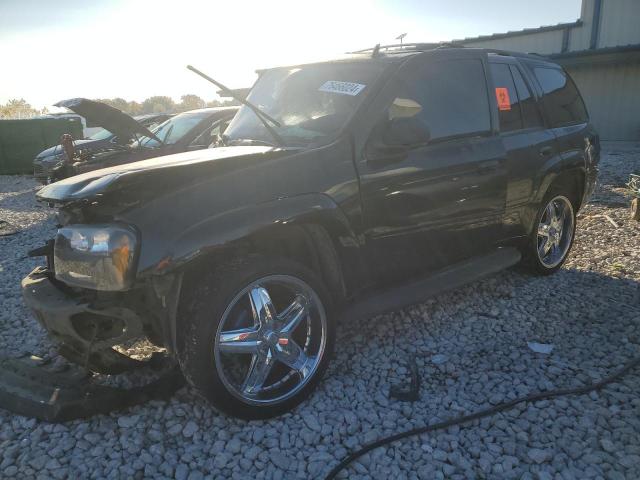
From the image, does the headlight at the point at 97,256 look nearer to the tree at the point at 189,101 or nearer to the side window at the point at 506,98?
the side window at the point at 506,98

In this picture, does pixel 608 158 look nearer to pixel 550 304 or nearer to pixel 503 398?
pixel 550 304

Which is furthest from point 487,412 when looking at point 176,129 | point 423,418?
point 176,129

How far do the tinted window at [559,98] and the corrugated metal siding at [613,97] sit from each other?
43.5ft

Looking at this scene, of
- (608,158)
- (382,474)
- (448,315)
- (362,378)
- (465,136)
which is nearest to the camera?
(382,474)

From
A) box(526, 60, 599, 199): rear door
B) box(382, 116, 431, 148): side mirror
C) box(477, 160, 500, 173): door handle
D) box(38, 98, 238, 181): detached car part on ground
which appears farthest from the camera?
box(38, 98, 238, 181): detached car part on ground

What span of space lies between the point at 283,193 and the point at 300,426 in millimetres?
1276

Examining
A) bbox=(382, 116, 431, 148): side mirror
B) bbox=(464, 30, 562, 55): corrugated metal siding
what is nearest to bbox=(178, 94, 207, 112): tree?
bbox=(464, 30, 562, 55): corrugated metal siding

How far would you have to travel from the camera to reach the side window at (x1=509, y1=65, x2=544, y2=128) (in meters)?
4.19

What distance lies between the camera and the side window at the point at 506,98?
12.9ft

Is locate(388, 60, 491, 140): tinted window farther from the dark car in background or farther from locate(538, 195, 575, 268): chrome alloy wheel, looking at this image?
the dark car in background

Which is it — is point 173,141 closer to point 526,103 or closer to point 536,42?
point 526,103

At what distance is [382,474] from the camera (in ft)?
7.65

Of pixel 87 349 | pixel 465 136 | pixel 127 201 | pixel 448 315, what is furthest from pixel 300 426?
pixel 465 136

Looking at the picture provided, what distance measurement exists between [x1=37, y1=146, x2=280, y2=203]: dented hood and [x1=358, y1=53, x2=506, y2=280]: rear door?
2.38 ft
